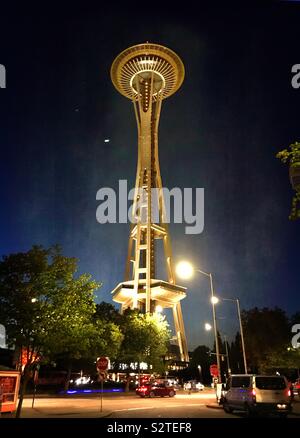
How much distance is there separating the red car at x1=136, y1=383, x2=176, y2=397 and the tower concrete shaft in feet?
222

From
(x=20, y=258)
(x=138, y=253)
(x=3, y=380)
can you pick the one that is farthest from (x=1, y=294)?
(x=138, y=253)

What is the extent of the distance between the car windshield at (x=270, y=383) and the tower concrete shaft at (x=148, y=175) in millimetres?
89271

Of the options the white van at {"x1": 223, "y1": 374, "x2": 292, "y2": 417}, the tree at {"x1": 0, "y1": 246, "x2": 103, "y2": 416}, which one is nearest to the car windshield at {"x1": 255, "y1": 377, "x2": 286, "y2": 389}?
the white van at {"x1": 223, "y1": 374, "x2": 292, "y2": 417}

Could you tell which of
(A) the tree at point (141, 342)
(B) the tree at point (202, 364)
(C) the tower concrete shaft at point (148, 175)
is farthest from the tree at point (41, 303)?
(B) the tree at point (202, 364)

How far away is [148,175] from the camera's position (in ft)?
367

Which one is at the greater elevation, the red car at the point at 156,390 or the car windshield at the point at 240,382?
the red car at the point at 156,390

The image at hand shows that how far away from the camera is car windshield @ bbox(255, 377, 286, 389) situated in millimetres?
17375

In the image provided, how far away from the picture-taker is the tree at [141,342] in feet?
190

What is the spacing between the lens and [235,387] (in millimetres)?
19797

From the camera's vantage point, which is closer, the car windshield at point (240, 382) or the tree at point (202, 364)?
the car windshield at point (240, 382)

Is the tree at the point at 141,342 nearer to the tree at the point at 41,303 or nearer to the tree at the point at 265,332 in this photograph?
the tree at the point at 265,332

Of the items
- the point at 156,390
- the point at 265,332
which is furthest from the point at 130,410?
the point at 265,332

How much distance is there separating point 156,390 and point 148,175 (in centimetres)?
7836
